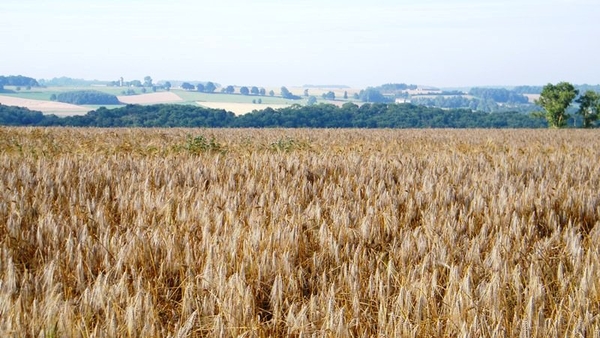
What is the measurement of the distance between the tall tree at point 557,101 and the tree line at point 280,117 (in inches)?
604

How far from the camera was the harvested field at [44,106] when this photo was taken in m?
87.0

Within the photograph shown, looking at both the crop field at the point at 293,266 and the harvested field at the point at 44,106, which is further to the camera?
the harvested field at the point at 44,106

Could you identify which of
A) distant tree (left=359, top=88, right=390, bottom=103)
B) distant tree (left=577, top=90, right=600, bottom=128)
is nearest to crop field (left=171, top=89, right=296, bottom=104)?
distant tree (left=359, top=88, right=390, bottom=103)

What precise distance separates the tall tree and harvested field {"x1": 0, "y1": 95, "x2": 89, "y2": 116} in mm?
63531

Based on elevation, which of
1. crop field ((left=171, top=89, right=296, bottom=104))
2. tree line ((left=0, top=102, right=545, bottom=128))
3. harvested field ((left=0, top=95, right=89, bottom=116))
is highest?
crop field ((left=171, top=89, right=296, bottom=104))

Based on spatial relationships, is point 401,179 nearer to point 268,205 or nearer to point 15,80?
point 268,205

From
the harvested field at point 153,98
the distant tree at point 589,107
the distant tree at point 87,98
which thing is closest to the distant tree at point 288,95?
the harvested field at point 153,98

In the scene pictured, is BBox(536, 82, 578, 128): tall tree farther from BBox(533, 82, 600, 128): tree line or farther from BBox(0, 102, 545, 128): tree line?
BBox(0, 102, 545, 128): tree line

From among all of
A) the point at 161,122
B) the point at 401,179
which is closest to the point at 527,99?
the point at 161,122

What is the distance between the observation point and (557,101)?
224ft

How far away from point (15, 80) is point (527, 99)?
470 feet

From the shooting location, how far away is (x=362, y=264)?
3.29m

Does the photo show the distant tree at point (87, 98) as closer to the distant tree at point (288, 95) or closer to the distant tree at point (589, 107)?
the distant tree at point (288, 95)

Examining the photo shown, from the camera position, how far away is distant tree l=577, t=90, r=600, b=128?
69.8m
